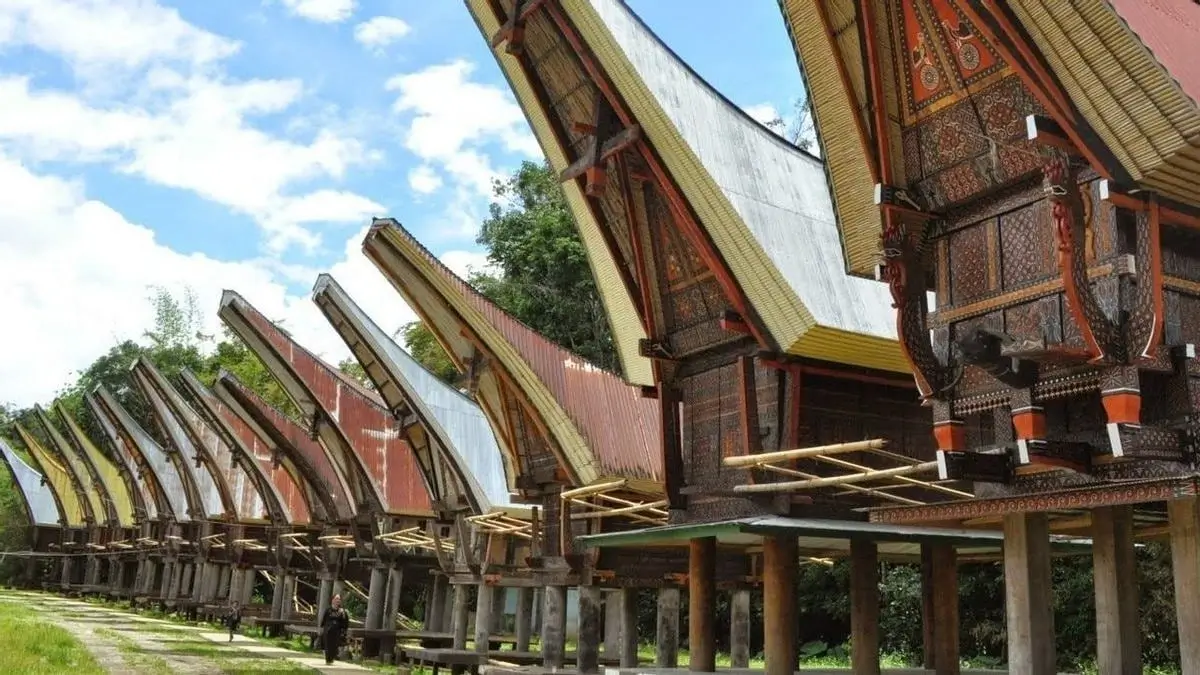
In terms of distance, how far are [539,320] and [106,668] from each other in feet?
72.4

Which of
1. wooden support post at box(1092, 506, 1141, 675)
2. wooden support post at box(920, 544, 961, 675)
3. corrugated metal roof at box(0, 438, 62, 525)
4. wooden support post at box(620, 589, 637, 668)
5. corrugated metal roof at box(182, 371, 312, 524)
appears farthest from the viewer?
corrugated metal roof at box(0, 438, 62, 525)

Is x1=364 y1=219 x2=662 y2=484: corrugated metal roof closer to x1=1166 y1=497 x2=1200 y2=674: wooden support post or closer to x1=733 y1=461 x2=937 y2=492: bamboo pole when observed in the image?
x1=733 y1=461 x2=937 y2=492: bamboo pole

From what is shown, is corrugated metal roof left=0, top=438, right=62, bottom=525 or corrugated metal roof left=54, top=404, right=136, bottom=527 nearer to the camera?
corrugated metal roof left=54, top=404, right=136, bottom=527

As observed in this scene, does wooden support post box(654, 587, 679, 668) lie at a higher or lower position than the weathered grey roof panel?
lower

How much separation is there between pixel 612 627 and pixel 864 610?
505 inches

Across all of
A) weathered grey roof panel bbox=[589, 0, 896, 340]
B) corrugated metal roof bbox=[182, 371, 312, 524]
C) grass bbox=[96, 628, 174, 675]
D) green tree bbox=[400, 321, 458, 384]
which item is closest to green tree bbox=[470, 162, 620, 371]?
green tree bbox=[400, 321, 458, 384]

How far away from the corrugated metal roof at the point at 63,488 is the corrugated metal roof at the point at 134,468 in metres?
8.63

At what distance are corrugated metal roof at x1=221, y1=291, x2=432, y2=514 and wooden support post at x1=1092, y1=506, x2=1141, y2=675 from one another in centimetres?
1599

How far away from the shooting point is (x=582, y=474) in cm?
1553

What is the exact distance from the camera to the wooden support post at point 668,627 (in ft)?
58.5

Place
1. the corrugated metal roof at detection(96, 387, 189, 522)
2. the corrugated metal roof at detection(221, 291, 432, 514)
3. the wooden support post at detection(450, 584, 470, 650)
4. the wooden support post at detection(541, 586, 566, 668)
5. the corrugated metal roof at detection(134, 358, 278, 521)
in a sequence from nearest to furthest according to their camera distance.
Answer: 1. the wooden support post at detection(541, 586, 566, 668)
2. the wooden support post at detection(450, 584, 470, 650)
3. the corrugated metal roof at detection(221, 291, 432, 514)
4. the corrugated metal roof at detection(134, 358, 278, 521)
5. the corrugated metal roof at detection(96, 387, 189, 522)

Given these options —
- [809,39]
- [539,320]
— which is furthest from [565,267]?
[809,39]

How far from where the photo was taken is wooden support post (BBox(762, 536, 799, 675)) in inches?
465

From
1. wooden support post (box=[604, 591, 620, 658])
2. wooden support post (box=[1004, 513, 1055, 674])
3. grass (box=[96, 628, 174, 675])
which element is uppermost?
wooden support post (box=[1004, 513, 1055, 674])
